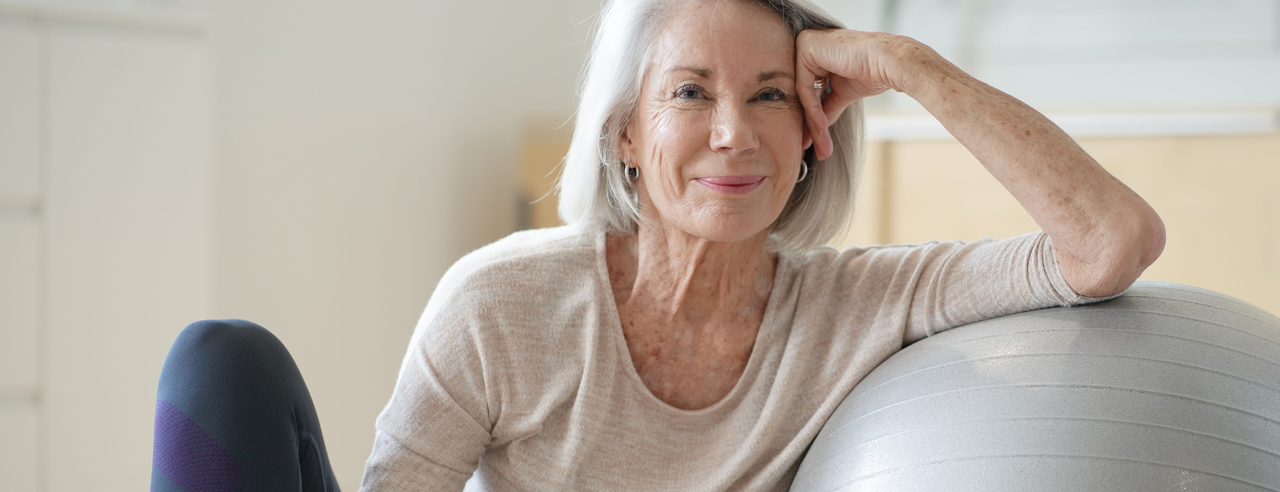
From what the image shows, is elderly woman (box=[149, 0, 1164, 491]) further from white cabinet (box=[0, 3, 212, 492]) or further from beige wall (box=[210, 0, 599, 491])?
beige wall (box=[210, 0, 599, 491])

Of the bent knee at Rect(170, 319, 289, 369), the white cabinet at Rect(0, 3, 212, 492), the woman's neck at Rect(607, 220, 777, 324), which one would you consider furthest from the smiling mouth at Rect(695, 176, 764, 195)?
the white cabinet at Rect(0, 3, 212, 492)

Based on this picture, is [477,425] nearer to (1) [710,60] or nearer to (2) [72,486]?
(1) [710,60]

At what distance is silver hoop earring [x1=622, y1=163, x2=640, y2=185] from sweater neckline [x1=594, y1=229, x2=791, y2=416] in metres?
0.09

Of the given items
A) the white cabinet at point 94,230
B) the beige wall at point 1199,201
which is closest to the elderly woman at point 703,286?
the white cabinet at point 94,230

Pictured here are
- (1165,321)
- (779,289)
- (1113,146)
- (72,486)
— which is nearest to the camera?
(1165,321)

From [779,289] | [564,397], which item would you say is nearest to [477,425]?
[564,397]

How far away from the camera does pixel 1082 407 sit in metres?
0.91

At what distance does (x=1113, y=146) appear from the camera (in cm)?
230

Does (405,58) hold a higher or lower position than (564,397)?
higher

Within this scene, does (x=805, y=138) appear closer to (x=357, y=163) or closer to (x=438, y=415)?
(x=438, y=415)

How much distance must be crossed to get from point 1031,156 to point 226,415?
2.95 feet

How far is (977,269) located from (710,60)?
40 cm

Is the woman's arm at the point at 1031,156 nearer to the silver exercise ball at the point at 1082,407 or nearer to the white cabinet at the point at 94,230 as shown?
the silver exercise ball at the point at 1082,407

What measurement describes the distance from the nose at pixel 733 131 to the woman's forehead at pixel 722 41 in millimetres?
45
